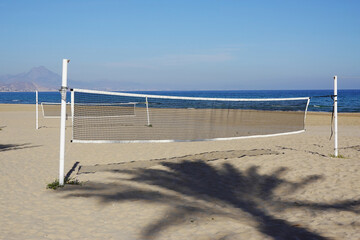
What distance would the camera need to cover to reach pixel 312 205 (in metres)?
7.43

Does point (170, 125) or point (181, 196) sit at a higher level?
point (170, 125)

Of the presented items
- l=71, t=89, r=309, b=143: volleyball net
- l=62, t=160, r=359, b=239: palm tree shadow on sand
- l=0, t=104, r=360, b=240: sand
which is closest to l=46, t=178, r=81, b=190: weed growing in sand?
l=0, t=104, r=360, b=240: sand

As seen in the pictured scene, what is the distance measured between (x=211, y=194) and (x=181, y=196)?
0.73 m

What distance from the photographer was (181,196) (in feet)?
25.4

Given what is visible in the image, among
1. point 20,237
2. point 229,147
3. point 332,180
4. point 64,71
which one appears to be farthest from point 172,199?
point 229,147

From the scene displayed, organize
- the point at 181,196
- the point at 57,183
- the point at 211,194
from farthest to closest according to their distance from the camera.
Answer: the point at 57,183, the point at 211,194, the point at 181,196

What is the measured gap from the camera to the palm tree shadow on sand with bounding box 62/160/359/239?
20.4 ft

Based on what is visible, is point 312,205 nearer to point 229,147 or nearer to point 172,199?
point 172,199

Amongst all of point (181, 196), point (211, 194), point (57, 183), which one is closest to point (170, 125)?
point (57, 183)

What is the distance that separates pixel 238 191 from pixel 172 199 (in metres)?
1.80

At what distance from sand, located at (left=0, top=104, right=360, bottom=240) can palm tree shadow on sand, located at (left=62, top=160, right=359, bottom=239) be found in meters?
0.02

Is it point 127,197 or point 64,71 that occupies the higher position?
point 64,71

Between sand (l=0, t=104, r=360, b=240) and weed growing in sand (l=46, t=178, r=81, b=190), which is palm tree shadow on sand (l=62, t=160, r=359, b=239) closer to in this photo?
sand (l=0, t=104, r=360, b=240)

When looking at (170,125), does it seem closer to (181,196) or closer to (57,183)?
(57,183)
